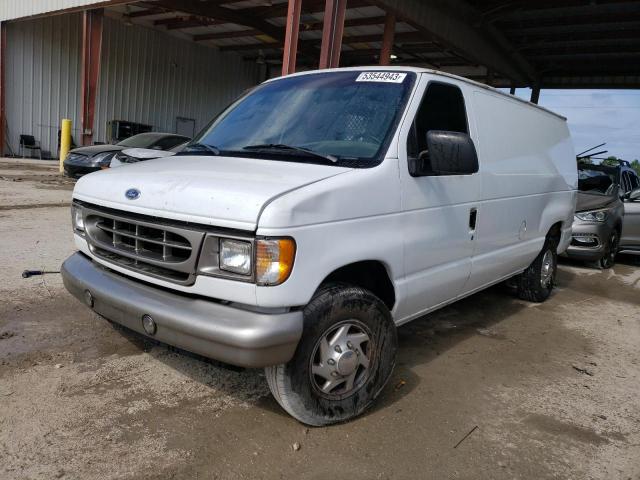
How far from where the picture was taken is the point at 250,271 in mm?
2324

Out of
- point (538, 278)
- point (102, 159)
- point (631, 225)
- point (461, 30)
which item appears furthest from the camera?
point (461, 30)

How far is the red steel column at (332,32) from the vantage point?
1056cm

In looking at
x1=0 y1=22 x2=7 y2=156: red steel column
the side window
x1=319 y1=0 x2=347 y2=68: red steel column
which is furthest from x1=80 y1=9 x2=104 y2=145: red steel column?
the side window

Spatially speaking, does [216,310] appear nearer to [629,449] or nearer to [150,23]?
[629,449]

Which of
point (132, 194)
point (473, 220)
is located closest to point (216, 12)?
point (473, 220)

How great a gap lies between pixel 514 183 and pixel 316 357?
8.56 ft

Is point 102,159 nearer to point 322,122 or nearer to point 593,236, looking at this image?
point 322,122

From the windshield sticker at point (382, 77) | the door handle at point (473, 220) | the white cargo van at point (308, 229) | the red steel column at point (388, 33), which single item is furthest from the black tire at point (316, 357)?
the red steel column at point (388, 33)

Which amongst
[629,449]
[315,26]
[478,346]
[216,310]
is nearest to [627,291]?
[478,346]

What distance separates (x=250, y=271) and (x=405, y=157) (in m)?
1.24

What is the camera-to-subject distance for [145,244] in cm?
271

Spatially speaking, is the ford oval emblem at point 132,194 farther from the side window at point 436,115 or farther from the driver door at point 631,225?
the driver door at point 631,225

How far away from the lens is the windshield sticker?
329 centimetres

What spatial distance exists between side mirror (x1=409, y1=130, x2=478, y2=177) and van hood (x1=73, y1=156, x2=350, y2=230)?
0.62 meters
